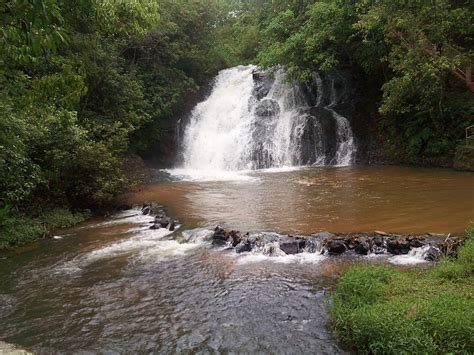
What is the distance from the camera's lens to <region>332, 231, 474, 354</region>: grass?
398 cm

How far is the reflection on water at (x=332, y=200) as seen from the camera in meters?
9.00

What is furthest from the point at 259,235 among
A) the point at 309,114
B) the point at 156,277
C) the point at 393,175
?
the point at 309,114

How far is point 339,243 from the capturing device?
7473 mm

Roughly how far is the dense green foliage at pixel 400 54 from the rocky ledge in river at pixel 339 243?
24.4 feet

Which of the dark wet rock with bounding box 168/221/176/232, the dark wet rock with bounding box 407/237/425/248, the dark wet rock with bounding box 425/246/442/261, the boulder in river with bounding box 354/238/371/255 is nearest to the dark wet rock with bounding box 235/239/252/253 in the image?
the boulder in river with bounding box 354/238/371/255

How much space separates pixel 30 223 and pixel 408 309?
334 inches

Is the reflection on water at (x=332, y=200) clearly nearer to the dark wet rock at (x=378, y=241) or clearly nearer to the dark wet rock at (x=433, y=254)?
the dark wet rock at (x=378, y=241)

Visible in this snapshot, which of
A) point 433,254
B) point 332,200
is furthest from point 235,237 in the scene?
point 332,200

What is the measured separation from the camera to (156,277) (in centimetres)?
685

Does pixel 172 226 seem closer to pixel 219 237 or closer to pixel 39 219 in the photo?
pixel 219 237

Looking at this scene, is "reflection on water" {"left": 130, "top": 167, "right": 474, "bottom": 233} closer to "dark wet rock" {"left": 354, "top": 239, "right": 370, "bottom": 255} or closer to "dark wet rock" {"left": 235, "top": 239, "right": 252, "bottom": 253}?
"dark wet rock" {"left": 235, "top": 239, "right": 252, "bottom": 253}

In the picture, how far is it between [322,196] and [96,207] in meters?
6.33

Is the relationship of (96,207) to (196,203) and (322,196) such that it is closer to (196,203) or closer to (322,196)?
(196,203)

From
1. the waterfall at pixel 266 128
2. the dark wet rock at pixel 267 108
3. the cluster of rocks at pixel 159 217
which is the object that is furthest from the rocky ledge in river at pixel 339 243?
the dark wet rock at pixel 267 108
